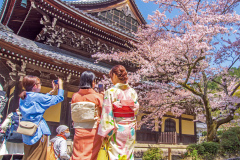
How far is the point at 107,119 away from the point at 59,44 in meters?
7.31

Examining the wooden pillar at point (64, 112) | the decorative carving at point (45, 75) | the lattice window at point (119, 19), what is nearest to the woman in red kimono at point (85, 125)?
the wooden pillar at point (64, 112)

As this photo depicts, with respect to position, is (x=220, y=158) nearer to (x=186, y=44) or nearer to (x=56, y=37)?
(x=186, y=44)

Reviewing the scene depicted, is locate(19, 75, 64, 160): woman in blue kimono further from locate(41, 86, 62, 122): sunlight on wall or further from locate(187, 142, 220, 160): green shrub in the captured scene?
locate(187, 142, 220, 160): green shrub

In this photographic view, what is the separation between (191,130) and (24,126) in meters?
14.0

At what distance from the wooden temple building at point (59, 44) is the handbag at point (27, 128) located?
372 centimetres

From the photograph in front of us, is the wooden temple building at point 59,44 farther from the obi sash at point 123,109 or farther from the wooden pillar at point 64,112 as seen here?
the obi sash at point 123,109

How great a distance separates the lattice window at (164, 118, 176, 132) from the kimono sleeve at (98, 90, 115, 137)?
10.6m

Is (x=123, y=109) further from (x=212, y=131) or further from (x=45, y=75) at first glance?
(x=212, y=131)

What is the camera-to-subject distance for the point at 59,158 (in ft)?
12.1

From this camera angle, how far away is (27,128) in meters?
2.58

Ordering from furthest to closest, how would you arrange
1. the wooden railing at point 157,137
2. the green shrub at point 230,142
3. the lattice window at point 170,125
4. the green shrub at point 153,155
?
the lattice window at point 170,125 < the wooden railing at point 157,137 < the green shrub at point 230,142 < the green shrub at point 153,155

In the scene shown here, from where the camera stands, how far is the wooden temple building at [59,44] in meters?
6.29

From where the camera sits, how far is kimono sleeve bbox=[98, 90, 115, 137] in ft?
7.91

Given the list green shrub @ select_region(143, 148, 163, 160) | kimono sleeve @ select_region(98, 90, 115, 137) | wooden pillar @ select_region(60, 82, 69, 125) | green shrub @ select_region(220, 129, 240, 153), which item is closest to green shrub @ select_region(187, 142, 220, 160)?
green shrub @ select_region(220, 129, 240, 153)
